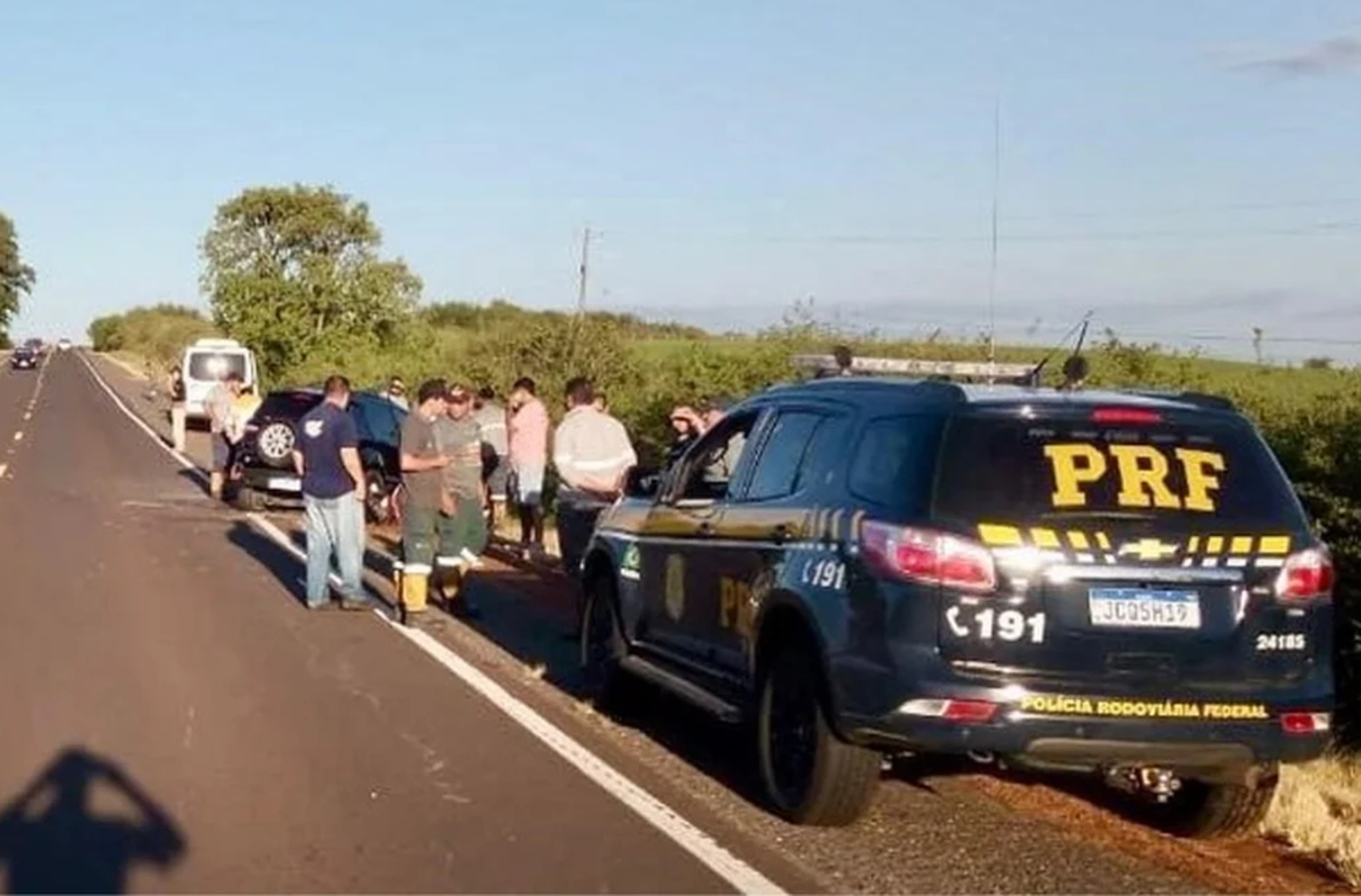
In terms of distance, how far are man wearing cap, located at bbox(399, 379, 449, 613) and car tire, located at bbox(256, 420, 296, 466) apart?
9.55 metres

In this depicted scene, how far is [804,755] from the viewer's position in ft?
27.5

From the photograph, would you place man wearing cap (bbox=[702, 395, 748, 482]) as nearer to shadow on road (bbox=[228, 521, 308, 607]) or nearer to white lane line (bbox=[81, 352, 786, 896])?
white lane line (bbox=[81, 352, 786, 896])

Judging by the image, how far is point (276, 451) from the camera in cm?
2441

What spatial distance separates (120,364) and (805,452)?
420 feet

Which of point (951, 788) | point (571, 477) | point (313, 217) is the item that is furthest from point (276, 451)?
point (313, 217)

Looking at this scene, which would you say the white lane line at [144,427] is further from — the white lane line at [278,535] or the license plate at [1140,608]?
the license plate at [1140,608]

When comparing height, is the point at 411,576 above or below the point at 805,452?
below

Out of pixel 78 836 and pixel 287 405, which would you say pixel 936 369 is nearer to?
pixel 78 836

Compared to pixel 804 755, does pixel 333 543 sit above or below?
above

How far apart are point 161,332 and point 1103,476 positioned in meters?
123

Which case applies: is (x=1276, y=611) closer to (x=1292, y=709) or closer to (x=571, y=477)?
(x=1292, y=709)

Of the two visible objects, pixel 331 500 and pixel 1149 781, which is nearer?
pixel 1149 781

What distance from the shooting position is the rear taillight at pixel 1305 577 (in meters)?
7.75

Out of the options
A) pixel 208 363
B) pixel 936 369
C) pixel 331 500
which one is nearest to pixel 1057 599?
pixel 936 369
